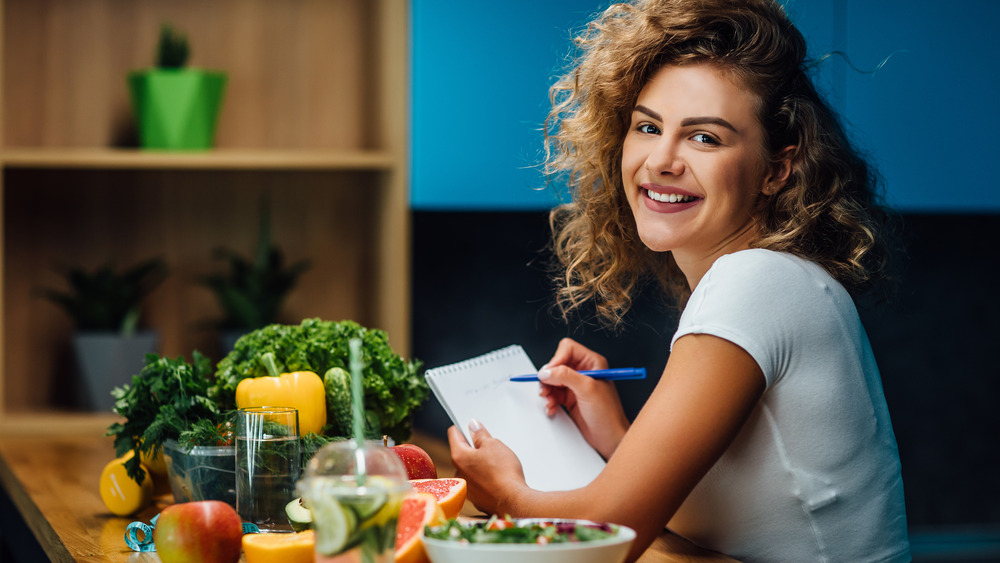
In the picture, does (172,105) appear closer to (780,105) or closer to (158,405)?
(158,405)

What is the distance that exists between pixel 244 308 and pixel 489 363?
1.15 meters

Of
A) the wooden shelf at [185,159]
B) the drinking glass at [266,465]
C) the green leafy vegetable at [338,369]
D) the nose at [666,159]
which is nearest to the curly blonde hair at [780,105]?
the nose at [666,159]

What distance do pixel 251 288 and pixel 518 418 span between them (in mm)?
1206

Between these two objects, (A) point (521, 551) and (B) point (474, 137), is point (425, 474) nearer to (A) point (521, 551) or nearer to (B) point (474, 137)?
Answer: (A) point (521, 551)

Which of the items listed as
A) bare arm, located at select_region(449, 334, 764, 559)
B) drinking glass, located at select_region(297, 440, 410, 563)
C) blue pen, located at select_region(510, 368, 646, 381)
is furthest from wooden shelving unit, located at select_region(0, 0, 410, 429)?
drinking glass, located at select_region(297, 440, 410, 563)

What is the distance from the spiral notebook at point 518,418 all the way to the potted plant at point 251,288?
1117mm

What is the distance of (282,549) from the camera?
0.89 meters

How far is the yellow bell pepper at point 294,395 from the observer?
3.91 ft

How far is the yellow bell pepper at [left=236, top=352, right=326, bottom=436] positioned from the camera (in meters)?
1.19

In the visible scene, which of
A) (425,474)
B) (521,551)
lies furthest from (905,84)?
(521,551)

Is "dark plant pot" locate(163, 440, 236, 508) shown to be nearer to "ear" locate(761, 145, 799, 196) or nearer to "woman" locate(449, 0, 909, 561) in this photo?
"woman" locate(449, 0, 909, 561)

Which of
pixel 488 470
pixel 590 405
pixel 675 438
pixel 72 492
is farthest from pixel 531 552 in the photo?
pixel 72 492

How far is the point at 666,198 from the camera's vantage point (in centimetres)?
121

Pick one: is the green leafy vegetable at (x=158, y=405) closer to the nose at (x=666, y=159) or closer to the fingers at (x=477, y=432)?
the fingers at (x=477, y=432)
